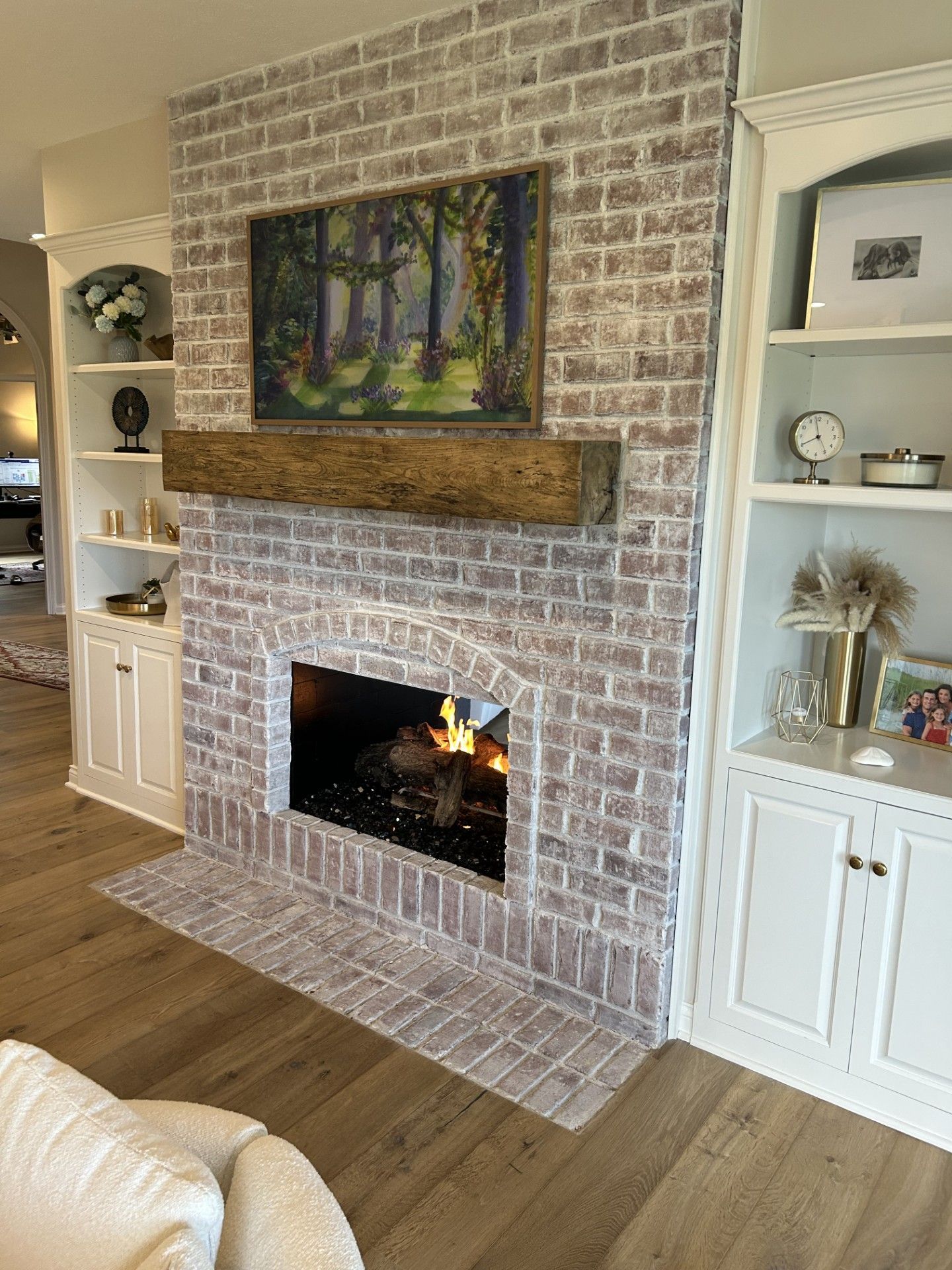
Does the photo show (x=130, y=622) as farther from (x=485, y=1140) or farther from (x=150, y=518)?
(x=485, y=1140)

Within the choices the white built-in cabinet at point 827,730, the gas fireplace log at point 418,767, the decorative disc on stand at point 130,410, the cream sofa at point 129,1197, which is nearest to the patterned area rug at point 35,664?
the decorative disc on stand at point 130,410

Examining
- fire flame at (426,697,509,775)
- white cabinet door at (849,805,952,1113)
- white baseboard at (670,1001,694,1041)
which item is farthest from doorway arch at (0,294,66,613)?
white cabinet door at (849,805,952,1113)

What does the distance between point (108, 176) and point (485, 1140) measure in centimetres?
346

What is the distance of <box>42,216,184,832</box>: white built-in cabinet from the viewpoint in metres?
3.73

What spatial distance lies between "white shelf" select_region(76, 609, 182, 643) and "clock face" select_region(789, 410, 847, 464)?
228 cm

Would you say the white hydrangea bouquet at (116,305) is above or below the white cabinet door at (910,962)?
above

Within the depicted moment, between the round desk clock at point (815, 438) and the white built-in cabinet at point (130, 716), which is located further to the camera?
the white built-in cabinet at point (130, 716)

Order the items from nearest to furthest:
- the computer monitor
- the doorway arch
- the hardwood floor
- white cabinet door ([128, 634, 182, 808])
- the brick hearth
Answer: the hardwood floor
the brick hearth
white cabinet door ([128, 634, 182, 808])
the doorway arch
the computer monitor

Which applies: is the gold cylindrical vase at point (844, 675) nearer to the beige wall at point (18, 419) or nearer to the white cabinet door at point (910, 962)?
the white cabinet door at point (910, 962)

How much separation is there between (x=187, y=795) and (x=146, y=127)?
239 centimetres

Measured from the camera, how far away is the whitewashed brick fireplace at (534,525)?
2.27 m

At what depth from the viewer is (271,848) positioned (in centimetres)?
334

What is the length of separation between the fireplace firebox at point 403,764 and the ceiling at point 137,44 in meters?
1.85

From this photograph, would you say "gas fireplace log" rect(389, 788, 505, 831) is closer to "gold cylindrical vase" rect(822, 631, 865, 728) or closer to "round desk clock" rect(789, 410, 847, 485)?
"gold cylindrical vase" rect(822, 631, 865, 728)
